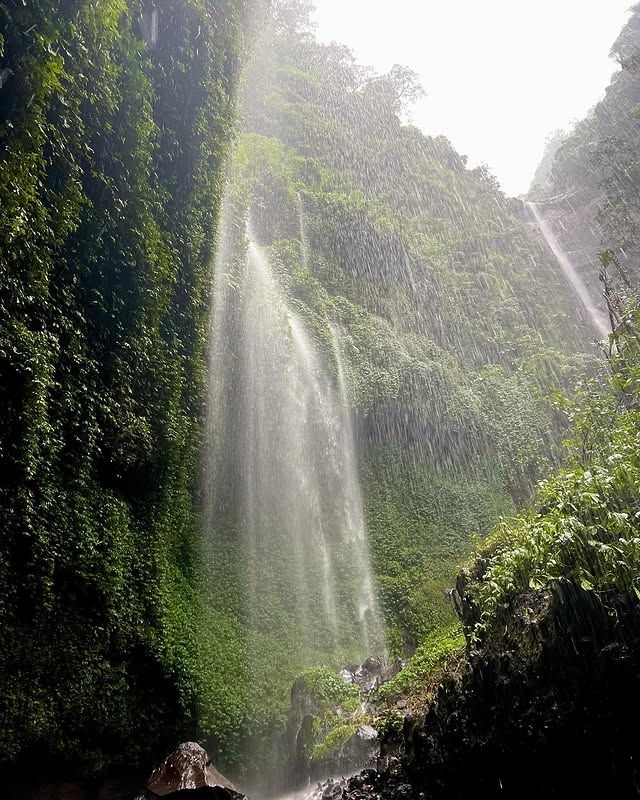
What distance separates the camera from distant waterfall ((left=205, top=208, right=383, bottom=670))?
40.8 feet

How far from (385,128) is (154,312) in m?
29.9

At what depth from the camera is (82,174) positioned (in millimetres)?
6855

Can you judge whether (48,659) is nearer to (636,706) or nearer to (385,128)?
(636,706)

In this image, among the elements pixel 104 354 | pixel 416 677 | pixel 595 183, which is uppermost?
pixel 595 183

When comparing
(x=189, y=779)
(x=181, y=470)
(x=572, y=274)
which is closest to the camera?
(x=189, y=779)

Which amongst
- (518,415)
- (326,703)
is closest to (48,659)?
(326,703)

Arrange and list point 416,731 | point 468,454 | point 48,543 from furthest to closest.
A: point 468,454, point 48,543, point 416,731

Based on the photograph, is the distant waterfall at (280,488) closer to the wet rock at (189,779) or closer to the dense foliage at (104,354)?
the dense foliage at (104,354)

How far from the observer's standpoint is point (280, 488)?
567 inches

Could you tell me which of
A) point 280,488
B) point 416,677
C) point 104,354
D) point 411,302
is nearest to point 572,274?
point 411,302

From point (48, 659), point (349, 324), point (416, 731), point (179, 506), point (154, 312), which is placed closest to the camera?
point (416, 731)

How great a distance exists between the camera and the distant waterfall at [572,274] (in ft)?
83.5

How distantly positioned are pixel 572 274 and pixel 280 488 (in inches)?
855

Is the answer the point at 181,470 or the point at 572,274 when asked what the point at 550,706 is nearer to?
the point at 181,470
